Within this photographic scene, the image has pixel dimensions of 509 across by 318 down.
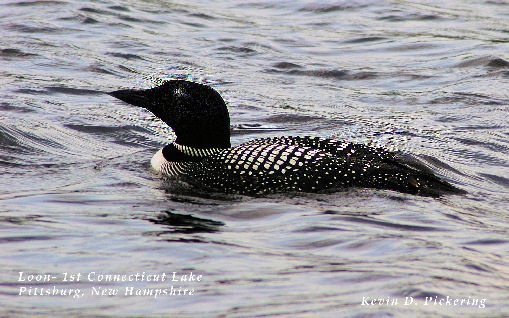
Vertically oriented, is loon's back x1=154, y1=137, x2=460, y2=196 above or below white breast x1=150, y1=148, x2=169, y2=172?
above

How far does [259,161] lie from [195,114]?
60cm

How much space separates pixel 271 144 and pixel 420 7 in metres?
7.14

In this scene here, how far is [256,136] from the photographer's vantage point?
7.45m

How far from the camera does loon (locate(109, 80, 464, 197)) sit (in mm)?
5496

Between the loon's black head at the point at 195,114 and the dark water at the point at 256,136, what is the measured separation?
351mm

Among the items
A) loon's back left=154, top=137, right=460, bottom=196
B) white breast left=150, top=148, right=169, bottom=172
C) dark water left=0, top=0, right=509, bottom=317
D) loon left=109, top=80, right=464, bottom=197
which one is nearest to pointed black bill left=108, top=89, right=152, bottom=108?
loon left=109, top=80, right=464, bottom=197

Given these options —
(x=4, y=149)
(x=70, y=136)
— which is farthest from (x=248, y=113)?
(x=4, y=149)

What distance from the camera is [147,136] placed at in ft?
24.2

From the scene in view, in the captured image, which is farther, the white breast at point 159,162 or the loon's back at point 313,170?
the white breast at point 159,162

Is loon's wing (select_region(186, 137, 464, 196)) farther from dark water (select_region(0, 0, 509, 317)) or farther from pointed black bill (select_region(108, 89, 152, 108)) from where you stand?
pointed black bill (select_region(108, 89, 152, 108))

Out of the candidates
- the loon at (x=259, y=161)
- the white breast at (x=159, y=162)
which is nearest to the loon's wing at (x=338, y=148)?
the loon at (x=259, y=161)

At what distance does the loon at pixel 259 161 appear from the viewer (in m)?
5.50

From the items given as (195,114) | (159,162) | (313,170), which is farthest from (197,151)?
(313,170)

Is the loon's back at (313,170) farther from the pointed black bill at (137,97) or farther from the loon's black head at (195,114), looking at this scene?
the pointed black bill at (137,97)
